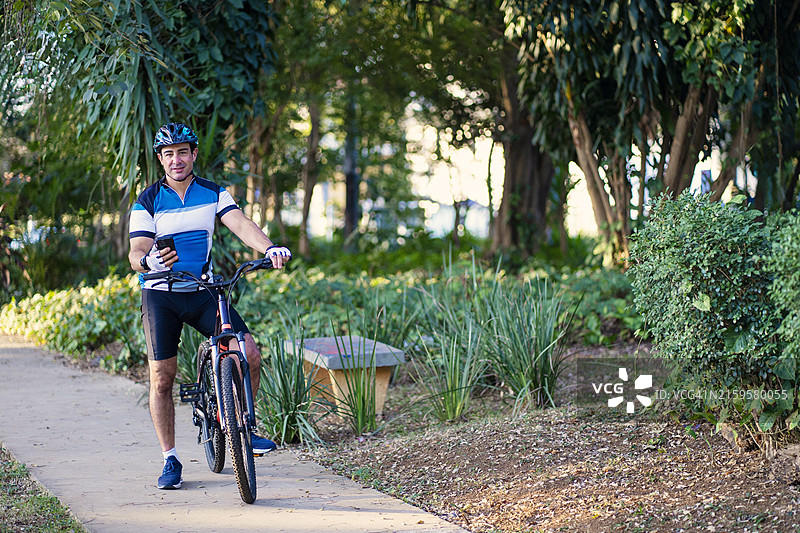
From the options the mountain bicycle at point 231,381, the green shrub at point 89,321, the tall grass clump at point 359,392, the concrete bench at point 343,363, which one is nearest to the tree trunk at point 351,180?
the green shrub at point 89,321

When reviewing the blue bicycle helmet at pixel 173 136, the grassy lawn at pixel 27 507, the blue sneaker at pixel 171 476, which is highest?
the blue bicycle helmet at pixel 173 136

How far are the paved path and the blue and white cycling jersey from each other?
3.28ft

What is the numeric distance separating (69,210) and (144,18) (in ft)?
21.9

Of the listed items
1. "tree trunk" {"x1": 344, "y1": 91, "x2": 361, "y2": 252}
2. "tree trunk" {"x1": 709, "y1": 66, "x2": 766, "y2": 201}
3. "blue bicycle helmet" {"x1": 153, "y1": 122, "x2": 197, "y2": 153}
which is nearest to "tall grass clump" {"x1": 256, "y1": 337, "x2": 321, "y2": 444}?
"blue bicycle helmet" {"x1": 153, "y1": 122, "x2": 197, "y2": 153}

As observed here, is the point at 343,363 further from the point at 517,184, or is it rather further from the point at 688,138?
the point at 517,184

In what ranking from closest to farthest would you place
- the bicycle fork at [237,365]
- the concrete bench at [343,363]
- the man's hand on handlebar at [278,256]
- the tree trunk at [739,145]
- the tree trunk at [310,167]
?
the man's hand on handlebar at [278,256]
the bicycle fork at [237,365]
the concrete bench at [343,363]
the tree trunk at [739,145]
the tree trunk at [310,167]

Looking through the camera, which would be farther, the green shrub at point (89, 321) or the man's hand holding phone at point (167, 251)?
the green shrub at point (89, 321)

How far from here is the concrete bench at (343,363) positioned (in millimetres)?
5078

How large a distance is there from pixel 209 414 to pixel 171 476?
0.34 meters

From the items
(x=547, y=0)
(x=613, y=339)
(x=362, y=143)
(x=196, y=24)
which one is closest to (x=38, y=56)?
(x=196, y=24)

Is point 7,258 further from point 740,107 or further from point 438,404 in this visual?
point 740,107

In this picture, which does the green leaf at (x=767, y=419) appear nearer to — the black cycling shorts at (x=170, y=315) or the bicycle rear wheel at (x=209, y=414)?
the black cycling shorts at (x=170, y=315)

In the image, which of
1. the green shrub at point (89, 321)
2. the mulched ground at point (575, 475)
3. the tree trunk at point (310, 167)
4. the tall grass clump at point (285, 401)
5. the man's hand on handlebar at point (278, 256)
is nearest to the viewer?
the mulched ground at point (575, 475)

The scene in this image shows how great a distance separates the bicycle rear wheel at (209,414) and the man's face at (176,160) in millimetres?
836
